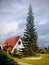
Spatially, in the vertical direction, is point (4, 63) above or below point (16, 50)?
below

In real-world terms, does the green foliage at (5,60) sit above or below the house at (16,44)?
below

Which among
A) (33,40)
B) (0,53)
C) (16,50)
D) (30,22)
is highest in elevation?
(30,22)

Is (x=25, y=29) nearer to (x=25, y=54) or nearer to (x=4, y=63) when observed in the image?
(x=25, y=54)

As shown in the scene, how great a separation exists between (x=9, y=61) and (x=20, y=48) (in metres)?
24.6

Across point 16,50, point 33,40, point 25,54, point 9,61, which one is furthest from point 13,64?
point 33,40

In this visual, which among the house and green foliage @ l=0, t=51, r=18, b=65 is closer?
green foliage @ l=0, t=51, r=18, b=65

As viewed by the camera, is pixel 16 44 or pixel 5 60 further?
pixel 16 44

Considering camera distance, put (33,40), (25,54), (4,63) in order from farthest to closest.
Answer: (33,40)
(25,54)
(4,63)

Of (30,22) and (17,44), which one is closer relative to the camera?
(17,44)

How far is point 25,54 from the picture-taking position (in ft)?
123

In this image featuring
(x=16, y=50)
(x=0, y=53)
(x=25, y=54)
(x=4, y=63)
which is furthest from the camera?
(x=16, y=50)

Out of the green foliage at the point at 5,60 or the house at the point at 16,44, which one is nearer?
the green foliage at the point at 5,60

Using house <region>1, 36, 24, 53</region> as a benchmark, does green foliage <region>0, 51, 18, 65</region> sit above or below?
below

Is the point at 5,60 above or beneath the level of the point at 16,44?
beneath
